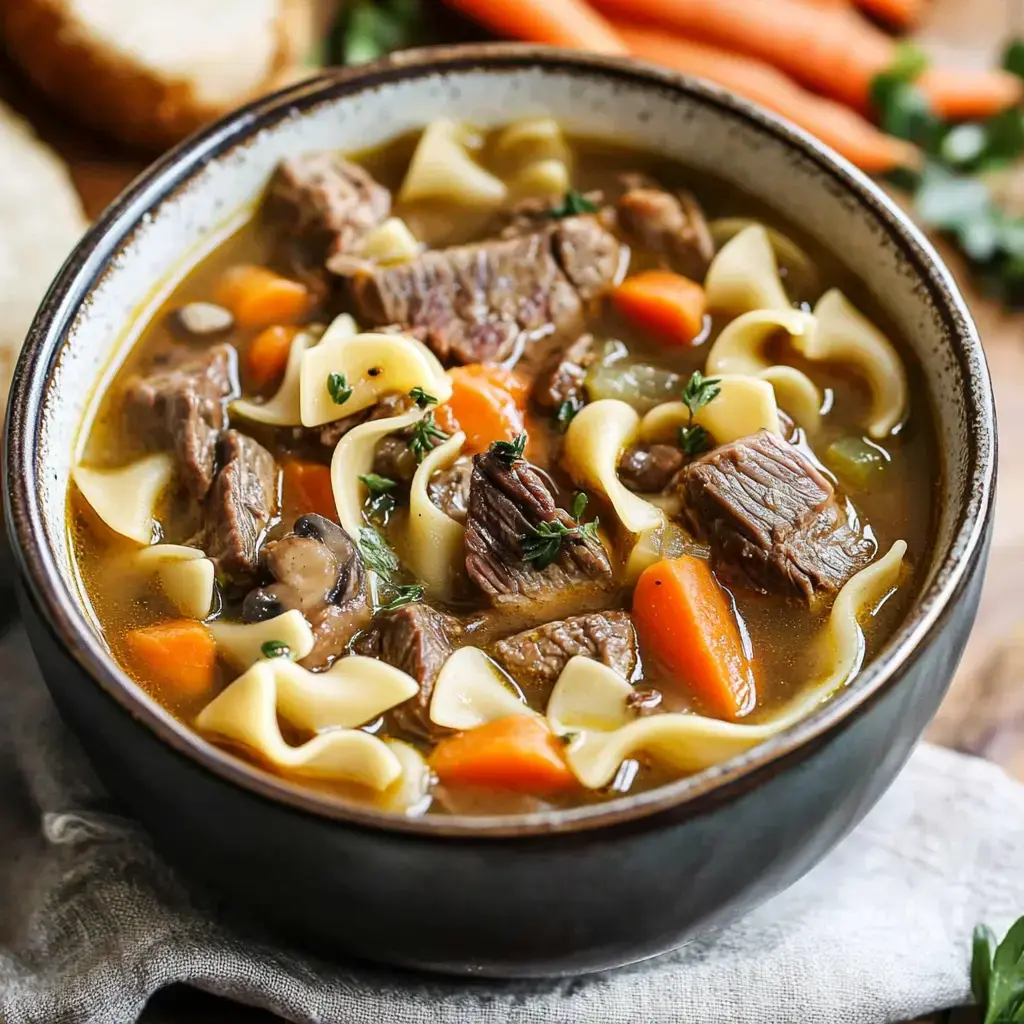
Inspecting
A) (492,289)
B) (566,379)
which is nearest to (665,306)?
(566,379)

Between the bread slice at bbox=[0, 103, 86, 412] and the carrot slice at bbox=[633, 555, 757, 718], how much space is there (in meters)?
2.35

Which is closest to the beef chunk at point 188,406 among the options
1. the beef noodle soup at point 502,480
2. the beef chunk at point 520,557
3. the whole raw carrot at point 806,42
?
the beef noodle soup at point 502,480

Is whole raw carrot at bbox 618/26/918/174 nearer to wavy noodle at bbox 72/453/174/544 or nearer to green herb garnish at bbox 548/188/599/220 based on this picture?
green herb garnish at bbox 548/188/599/220

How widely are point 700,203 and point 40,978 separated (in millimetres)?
3225

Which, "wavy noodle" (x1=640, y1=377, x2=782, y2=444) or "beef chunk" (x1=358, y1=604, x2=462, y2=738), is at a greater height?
"wavy noodle" (x1=640, y1=377, x2=782, y2=444)

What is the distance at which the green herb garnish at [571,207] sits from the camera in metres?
4.67

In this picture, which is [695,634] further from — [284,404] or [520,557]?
[284,404]

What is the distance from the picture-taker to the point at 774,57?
20.6ft

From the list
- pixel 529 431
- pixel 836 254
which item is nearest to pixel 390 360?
pixel 529 431

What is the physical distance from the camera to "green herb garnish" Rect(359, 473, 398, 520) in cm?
400

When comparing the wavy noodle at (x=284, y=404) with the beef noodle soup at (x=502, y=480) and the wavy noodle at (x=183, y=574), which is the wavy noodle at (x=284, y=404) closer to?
the beef noodle soup at (x=502, y=480)

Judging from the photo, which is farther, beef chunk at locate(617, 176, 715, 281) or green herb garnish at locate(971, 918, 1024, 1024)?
beef chunk at locate(617, 176, 715, 281)

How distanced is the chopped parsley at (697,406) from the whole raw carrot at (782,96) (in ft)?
7.09

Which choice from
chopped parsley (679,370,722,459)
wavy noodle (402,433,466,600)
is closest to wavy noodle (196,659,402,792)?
wavy noodle (402,433,466,600)
